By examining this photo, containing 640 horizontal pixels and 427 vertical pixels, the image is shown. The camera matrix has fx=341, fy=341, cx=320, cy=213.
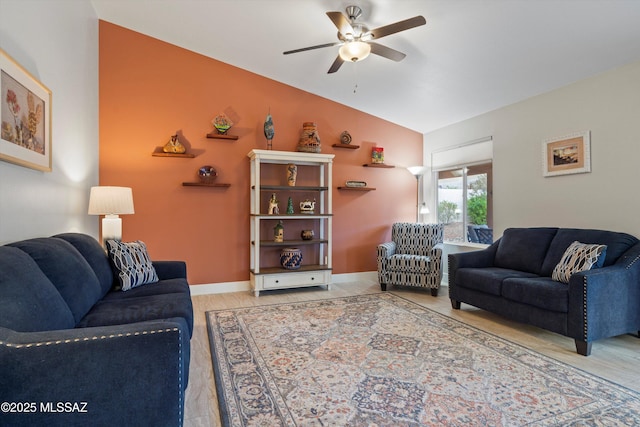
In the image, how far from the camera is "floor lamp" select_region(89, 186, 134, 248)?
3.31 meters

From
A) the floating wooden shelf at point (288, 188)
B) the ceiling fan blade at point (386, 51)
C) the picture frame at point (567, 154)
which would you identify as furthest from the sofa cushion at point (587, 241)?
the floating wooden shelf at point (288, 188)

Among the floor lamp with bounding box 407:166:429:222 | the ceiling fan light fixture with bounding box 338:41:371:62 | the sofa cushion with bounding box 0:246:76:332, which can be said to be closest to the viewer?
the sofa cushion with bounding box 0:246:76:332

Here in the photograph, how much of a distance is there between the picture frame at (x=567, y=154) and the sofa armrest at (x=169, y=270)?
13.2 feet

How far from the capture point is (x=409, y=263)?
4598mm

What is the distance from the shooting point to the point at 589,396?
202 cm

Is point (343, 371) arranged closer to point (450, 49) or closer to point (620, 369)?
point (620, 369)

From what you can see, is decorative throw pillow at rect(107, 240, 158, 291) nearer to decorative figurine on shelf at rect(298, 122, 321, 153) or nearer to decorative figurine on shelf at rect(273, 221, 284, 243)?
decorative figurine on shelf at rect(273, 221, 284, 243)

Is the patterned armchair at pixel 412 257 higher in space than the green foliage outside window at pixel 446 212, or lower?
lower

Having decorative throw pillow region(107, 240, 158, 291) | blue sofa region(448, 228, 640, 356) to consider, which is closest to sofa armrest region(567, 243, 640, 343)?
blue sofa region(448, 228, 640, 356)

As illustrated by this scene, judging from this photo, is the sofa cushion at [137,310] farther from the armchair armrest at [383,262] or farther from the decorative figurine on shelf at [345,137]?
the decorative figurine on shelf at [345,137]

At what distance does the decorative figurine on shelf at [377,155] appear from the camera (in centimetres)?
533

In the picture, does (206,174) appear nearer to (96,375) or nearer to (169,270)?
(169,270)

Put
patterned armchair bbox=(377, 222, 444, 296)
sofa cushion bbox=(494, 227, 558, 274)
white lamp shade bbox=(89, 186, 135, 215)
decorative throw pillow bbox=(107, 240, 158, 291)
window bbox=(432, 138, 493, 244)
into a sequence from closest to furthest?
decorative throw pillow bbox=(107, 240, 158, 291)
white lamp shade bbox=(89, 186, 135, 215)
sofa cushion bbox=(494, 227, 558, 274)
patterned armchair bbox=(377, 222, 444, 296)
window bbox=(432, 138, 493, 244)

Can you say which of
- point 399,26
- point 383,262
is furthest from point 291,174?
point 399,26
